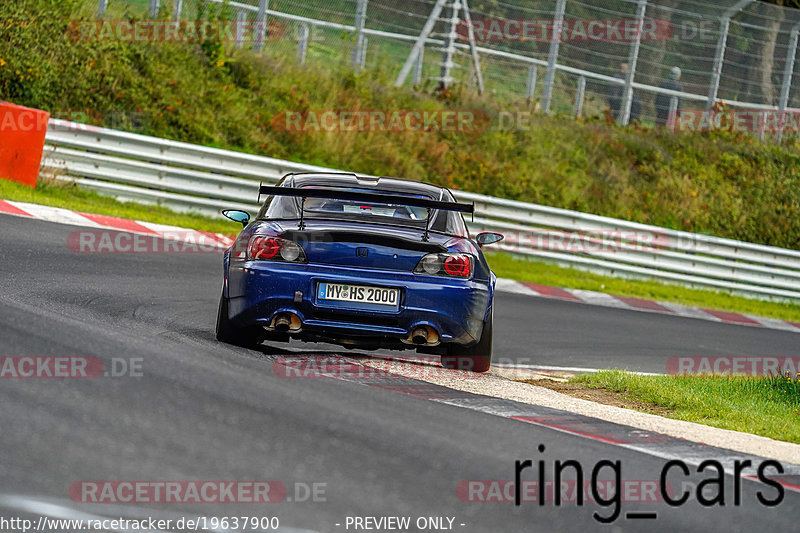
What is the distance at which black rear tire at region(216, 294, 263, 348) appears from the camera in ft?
24.2

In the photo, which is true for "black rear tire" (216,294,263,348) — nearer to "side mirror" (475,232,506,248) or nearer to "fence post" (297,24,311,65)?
"side mirror" (475,232,506,248)

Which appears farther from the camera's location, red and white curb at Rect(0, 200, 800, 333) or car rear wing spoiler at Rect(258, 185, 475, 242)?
red and white curb at Rect(0, 200, 800, 333)

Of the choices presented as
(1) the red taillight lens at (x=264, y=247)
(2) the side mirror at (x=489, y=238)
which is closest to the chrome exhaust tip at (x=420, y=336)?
(1) the red taillight lens at (x=264, y=247)

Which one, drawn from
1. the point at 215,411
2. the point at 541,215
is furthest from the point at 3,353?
the point at 541,215

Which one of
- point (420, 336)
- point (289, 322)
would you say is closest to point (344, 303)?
point (289, 322)

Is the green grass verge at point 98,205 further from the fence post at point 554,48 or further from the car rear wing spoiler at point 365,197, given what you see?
the fence post at point 554,48

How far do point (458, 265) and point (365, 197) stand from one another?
0.76 meters

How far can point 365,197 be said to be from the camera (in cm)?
736

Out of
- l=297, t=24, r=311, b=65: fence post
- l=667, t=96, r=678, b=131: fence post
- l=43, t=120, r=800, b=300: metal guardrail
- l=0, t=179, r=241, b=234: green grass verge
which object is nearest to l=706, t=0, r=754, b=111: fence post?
l=667, t=96, r=678, b=131: fence post

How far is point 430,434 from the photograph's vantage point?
224 inches

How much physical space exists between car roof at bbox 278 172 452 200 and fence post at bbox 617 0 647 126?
16.0 m

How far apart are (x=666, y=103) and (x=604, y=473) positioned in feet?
68.9

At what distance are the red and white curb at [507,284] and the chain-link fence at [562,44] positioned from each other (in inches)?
302

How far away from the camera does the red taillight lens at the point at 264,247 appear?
7.15 m
